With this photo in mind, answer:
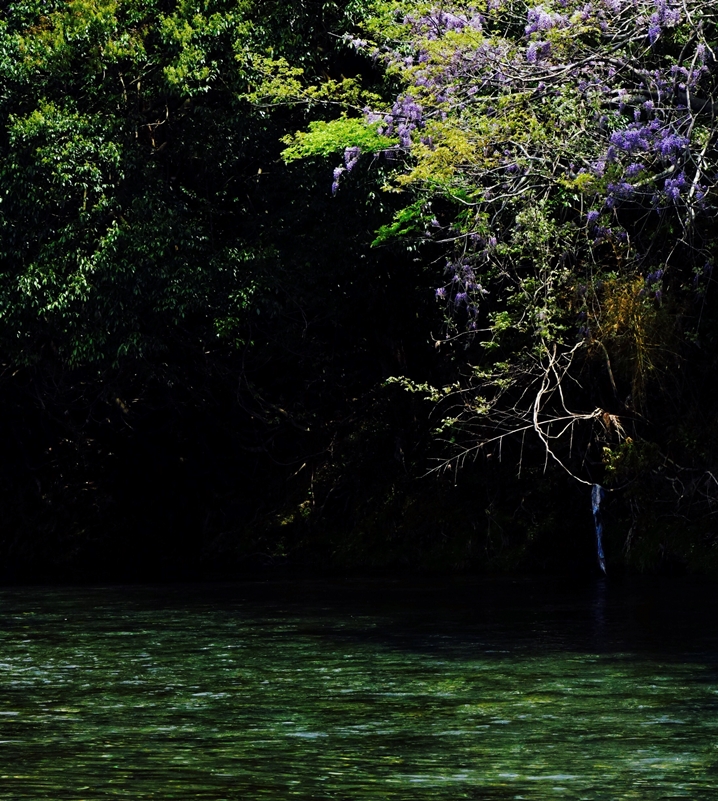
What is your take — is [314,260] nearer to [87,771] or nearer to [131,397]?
[131,397]

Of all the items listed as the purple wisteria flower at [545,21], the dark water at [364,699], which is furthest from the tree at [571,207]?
the dark water at [364,699]

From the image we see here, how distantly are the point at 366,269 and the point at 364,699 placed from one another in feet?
49.7

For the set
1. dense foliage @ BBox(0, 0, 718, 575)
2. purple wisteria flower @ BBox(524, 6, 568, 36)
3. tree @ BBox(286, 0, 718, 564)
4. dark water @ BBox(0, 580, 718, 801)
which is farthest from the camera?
dense foliage @ BBox(0, 0, 718, 575)

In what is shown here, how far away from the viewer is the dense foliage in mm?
→ 19562

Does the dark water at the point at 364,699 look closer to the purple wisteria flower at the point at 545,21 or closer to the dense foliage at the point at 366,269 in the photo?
the dense foliage at the point at 366,269

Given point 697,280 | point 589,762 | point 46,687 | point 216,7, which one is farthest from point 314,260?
point 589,762

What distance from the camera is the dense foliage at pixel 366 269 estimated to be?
64.2 ft

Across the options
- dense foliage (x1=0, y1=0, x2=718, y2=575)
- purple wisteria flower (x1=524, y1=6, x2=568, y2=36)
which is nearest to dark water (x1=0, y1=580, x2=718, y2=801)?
dense foliage (x1=0, y1=0, x2=718, y2=575)

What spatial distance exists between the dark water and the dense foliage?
153 inches

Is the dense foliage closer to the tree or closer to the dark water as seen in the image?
the tree

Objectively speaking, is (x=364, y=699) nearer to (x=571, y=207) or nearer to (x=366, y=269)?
(x=571, y=207)

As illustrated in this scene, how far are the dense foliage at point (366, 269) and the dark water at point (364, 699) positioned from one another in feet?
12.7

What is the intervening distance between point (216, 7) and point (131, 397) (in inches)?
333

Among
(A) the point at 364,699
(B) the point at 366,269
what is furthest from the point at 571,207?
(A) the point at 364,699
